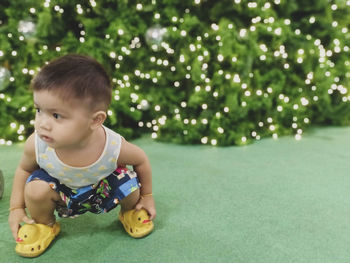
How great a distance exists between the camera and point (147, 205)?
114 cm

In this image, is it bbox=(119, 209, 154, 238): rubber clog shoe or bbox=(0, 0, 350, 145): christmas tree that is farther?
bbox=(0, 0, 350, 145): christmas tree

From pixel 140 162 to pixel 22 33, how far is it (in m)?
1.29

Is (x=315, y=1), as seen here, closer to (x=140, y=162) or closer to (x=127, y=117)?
(x=127, y=117)

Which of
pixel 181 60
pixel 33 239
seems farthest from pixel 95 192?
pixel 181 60

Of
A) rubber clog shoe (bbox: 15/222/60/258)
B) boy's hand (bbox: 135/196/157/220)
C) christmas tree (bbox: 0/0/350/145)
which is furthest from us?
christmas tree (bbox: 0/0/350/145)

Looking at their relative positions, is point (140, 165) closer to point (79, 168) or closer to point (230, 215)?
point (79, 168)

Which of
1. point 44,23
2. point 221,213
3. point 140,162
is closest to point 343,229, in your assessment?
point 221,213

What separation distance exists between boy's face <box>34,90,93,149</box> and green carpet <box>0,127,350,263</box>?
35 cm

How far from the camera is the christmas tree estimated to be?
1961mm

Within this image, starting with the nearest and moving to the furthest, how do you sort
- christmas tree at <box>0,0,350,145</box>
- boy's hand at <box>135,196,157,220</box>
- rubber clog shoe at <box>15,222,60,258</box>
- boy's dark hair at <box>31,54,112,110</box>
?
boy's dark hair at <box>31,54,112,110</box> → rubber clog shoe at <box>15,222,60,258</box> → boy's hand at <box>135,196,157,220</box> → christmas tree at <box>0,0,350,145</box>

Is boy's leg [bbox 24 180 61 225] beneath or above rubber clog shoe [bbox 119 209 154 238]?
above

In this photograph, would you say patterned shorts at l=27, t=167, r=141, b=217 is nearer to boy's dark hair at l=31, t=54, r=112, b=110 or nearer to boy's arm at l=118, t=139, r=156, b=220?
boy's arm at l=118, t=139, r=156, b=220

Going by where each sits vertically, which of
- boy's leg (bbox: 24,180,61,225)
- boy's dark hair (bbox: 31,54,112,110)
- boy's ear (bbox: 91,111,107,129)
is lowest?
boy's leg (bbox: 24,180,61,225)

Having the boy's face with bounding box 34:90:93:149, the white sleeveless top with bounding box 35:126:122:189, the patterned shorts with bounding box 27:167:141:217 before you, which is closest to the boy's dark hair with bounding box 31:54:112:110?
the boy's face with bounding box 34:90:93:149
